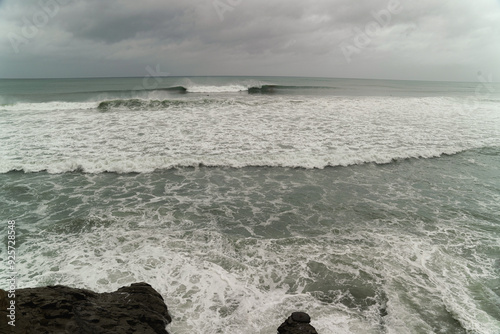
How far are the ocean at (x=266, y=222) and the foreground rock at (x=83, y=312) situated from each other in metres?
0.61

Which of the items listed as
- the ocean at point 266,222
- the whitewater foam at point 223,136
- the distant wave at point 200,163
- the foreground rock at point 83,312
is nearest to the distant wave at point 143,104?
the whitewater foam at point 223,136

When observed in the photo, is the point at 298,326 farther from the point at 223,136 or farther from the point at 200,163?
the point at 223,136

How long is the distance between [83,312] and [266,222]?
540 cm

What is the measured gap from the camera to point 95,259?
667 cm

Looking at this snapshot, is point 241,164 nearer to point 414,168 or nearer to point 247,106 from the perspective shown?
point 414,168

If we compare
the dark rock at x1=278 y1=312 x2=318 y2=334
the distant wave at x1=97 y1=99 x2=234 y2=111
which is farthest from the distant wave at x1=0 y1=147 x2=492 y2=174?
the distant wave at x1=97 y1=99 x2=234 y2=111

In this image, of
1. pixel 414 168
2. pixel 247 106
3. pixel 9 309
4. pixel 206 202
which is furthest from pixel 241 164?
pixel 247 106

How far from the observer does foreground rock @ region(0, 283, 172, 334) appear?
12.7ft

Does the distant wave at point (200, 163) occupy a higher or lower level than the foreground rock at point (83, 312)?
higher

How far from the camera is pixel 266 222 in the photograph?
8508 millimetres

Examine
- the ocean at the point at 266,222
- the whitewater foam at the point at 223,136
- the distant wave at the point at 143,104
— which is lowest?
the ocean at the point at 266,222

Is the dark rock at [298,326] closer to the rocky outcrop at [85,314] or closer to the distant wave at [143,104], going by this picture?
the rocky outcrop at [85,314]

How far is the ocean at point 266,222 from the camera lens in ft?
17.8

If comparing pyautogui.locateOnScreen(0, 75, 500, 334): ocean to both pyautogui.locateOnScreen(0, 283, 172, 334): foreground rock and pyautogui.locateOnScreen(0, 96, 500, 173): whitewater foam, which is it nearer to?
pyautogui.locateOnScreen(0, 96, 500, 173): whitewater foam
